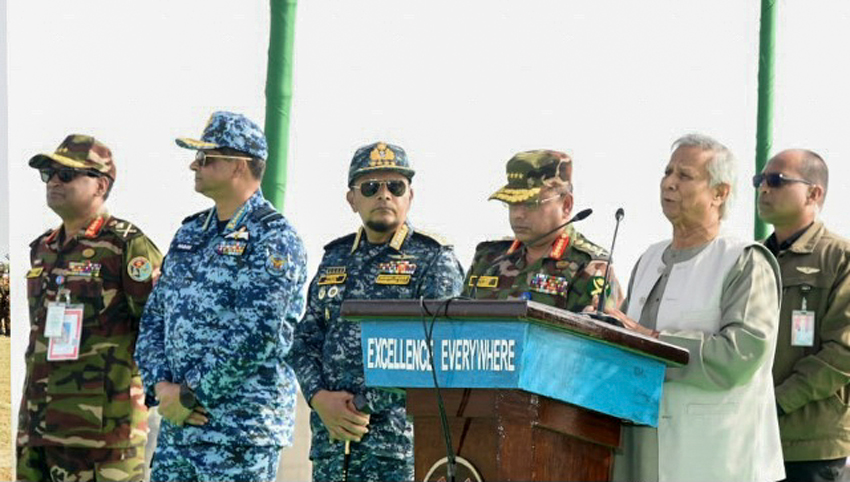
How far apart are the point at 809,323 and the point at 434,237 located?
1.61 meters

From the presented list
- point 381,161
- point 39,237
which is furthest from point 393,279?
point 39,237

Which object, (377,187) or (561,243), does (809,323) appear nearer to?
(561,243)

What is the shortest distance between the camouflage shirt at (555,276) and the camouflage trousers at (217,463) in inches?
42.6

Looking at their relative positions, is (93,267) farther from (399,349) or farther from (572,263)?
(399,349)

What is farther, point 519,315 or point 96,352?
point 96,352

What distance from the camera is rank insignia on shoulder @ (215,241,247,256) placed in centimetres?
565

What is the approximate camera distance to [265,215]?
18.9ft

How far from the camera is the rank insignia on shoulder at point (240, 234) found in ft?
18.6

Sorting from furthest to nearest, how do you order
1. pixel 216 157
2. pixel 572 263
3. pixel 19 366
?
pixel 19 366 → pixel 216 157 → pixel 572 263

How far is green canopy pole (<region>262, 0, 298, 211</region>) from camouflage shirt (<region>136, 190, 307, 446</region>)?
0.94m

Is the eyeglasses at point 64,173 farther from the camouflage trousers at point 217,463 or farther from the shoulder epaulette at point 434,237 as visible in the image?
the shoulder epaulette at point 434,237

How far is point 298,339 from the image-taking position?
568 cm

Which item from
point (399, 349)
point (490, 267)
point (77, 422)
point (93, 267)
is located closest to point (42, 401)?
point (77, 422)

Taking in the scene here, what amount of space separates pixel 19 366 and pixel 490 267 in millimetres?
2757
